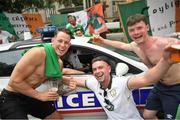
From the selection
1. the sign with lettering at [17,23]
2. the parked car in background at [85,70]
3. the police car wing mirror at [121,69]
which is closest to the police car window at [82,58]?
the parked car in background at [85,70]

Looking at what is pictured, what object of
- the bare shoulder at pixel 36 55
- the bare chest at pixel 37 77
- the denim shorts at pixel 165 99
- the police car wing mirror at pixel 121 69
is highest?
the bare shoulder at pixel 36 55

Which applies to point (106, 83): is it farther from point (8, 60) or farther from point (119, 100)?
point (8, 60)

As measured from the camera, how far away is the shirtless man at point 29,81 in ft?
13.1

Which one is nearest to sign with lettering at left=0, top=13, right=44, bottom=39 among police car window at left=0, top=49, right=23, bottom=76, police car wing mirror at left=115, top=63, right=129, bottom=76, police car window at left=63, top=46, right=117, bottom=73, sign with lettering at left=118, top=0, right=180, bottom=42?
sign with lettering at left=118, top=0, right=180, bottom=42

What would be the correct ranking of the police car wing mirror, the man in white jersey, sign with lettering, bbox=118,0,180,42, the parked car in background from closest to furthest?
the man in white jersey
the police car wing mirror
the parked car in background
sign with lettering, bbox=118,0,180,42

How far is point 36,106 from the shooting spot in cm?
430

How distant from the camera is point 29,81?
414 cm

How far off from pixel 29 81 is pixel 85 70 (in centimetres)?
129

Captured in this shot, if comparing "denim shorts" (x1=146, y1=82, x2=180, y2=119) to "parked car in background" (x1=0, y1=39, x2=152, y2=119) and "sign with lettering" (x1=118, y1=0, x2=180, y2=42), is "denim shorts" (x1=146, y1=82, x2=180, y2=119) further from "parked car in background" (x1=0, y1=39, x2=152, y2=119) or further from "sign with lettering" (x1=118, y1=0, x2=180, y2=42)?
"sign with lettering" (x1=118, y1=0, x2=180, y2=42)

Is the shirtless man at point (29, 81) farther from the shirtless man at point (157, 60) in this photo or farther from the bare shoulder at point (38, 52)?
the shirtless man at point (157, 60)

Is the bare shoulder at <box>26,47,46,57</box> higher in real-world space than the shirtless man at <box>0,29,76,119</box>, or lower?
higher

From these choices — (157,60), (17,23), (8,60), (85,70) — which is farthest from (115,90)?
(17,23)

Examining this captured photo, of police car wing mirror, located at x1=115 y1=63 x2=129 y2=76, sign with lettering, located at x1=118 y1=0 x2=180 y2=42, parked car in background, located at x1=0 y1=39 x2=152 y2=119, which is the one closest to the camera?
police car wing mirror, located at x1=115 y1=63 x2=129 y2=76

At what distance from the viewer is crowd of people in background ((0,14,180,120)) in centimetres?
395
